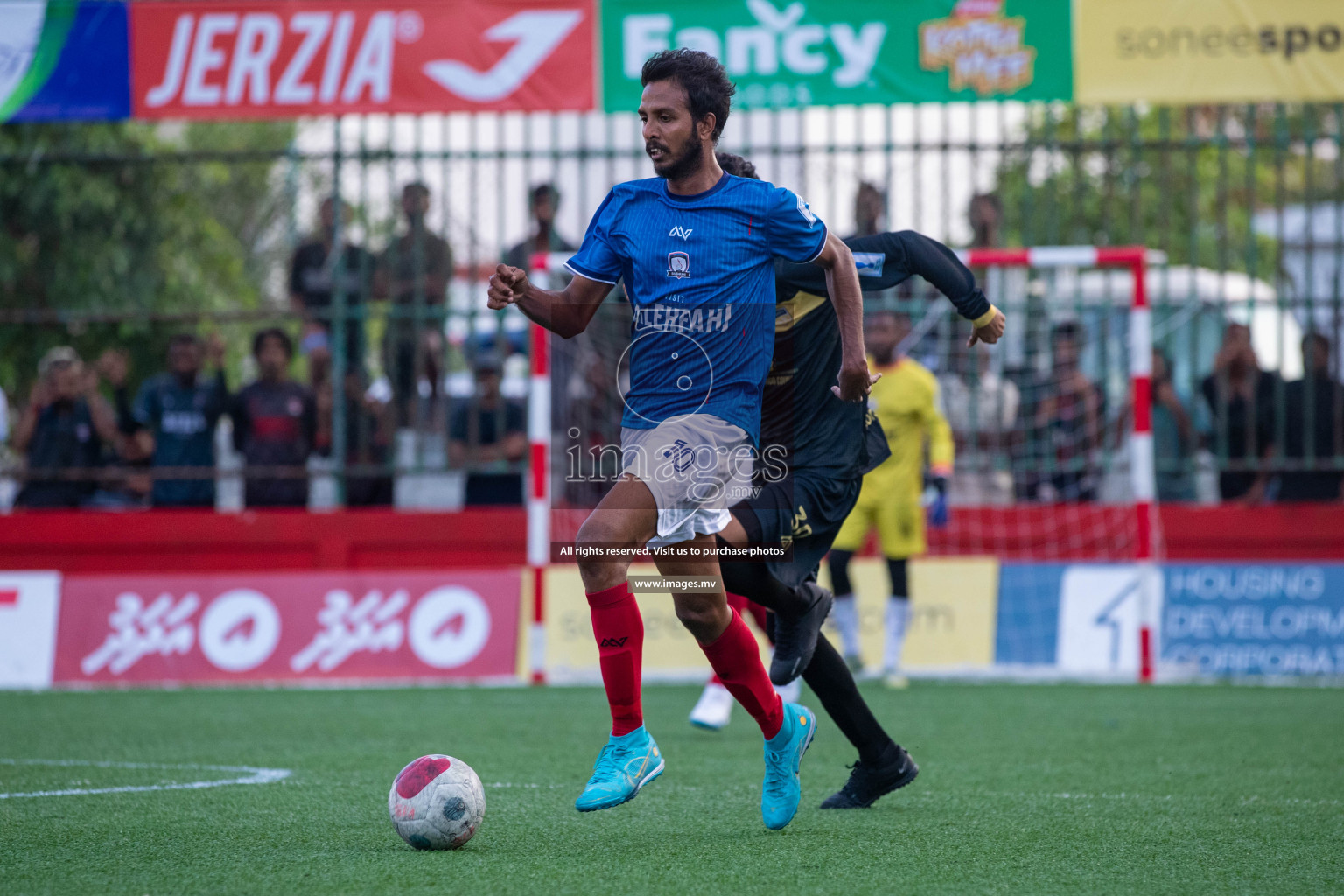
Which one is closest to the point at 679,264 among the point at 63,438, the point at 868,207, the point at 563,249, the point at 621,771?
the point at 621,771

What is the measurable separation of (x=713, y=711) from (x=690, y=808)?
223cm

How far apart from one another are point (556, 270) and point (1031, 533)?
427 centimetres

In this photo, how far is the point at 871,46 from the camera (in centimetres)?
1062

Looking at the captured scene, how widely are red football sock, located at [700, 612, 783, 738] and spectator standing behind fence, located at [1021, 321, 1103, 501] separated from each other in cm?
738

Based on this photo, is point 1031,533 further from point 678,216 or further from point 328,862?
point 328,862

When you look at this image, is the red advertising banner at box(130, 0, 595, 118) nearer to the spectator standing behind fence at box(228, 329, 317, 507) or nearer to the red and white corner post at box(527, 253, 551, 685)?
the red and white corner post at box(527, 253, 551, 685)

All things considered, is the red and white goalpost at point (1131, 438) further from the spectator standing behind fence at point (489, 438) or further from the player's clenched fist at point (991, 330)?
the player's clenched fist at point (991, 330)

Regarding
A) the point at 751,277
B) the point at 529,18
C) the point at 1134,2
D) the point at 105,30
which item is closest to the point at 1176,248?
the point at 1134,2

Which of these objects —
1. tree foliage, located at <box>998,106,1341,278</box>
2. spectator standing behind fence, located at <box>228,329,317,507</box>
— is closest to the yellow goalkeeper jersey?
tree foliage, located at <box>998,106,1341,278</box>

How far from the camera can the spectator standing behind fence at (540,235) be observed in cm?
1160

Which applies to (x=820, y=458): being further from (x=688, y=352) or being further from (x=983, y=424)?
(x=983, y=424)

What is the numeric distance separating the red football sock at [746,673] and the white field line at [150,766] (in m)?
2.05

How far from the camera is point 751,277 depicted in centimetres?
458

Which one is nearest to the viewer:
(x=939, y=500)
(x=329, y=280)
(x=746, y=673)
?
(x=746, y=673)
